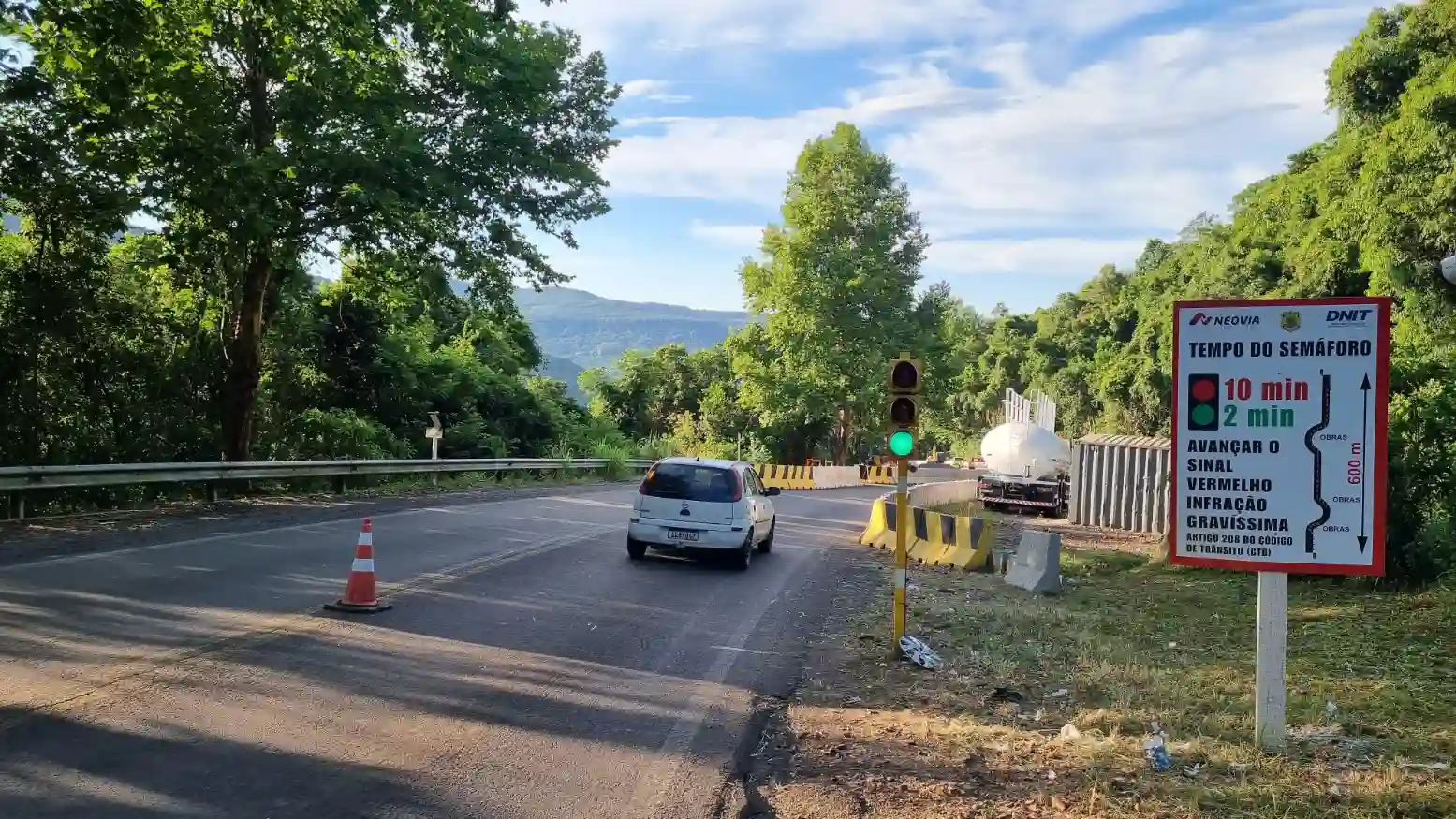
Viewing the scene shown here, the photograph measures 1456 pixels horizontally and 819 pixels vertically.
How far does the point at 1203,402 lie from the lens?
Answer: 7.10 metres

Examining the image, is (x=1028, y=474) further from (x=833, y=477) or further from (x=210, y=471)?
(x=210, y=471)

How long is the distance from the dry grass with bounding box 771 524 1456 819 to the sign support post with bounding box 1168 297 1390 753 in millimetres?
684

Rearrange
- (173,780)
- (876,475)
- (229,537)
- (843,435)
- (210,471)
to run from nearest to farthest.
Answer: (173,780)
(229,537)
(210,471)
(876,475)
(843,435)

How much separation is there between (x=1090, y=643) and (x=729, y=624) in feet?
11.1

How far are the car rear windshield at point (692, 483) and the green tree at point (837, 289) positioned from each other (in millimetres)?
43882

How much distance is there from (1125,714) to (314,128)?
17.2 m

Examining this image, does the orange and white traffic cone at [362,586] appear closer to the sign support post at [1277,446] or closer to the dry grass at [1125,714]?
the dry grass at [1125,714]

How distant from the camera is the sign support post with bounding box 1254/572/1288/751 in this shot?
261 inches

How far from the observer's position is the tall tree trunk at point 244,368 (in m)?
22.1

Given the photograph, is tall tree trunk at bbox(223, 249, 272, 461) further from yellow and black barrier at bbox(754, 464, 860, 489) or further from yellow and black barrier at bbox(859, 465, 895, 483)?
yellow and black barrier at bbox(859, 465, 895, 483)

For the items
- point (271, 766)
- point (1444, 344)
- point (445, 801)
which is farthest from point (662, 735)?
point (1444, 344)

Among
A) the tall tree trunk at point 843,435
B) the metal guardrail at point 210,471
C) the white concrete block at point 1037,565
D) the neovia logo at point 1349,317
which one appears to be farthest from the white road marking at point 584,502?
the tall tree trunk at point 843,435

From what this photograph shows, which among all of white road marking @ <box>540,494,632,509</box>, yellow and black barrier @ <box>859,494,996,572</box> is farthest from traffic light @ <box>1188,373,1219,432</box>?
white road marking @ <box>540,494,632,509</box>

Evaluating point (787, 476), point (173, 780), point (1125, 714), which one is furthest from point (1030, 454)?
point (173, 780)
